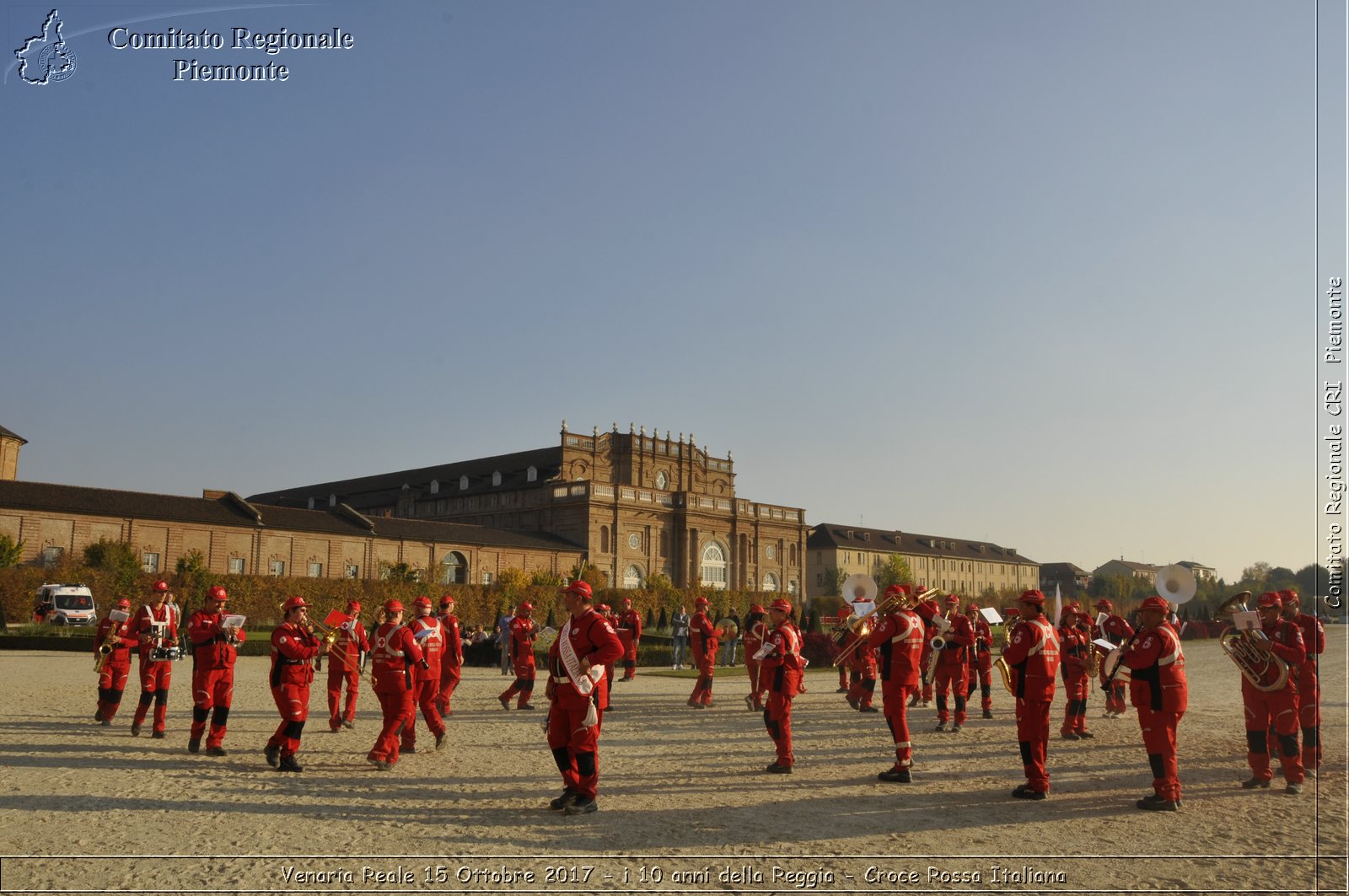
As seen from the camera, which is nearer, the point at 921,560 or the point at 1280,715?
the point at 1280,715

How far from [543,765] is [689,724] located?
15.9 ft

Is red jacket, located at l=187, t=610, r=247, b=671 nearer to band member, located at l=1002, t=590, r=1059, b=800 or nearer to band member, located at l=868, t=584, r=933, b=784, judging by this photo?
band member, located at l=868, t=584, r=933, b=784

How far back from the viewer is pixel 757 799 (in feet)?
31.4

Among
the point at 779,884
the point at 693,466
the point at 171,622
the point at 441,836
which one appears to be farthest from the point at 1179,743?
the point at 693,466

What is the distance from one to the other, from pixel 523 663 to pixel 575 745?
8.81m

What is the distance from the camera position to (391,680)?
1101 centimetres

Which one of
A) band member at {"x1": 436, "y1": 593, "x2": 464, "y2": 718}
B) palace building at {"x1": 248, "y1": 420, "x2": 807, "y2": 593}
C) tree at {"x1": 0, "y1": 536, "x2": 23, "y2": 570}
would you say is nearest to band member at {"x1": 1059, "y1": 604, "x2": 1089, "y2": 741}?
band member at {"x1": 436, "y1": 593, "x2": 464, "y2": 718}

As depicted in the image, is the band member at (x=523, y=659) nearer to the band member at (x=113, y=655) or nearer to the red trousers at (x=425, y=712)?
the red trousers at (x=425, y=712)

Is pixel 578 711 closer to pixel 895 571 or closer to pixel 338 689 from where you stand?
pixel 338 689

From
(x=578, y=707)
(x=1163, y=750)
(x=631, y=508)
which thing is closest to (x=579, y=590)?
(x=578, y=707)

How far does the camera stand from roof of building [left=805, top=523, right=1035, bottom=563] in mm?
114438

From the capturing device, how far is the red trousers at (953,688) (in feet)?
50.4

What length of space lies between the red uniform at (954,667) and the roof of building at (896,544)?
93859mm

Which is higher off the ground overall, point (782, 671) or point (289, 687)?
point (782, 671)
